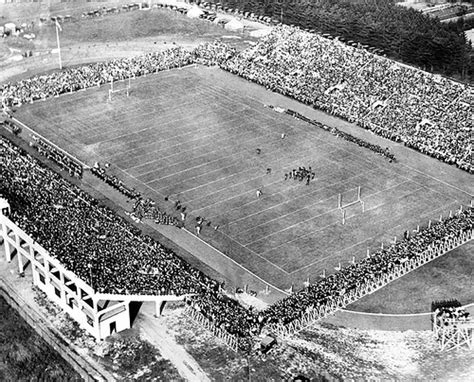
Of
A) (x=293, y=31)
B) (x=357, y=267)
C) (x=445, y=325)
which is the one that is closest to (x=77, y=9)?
(x=293, y=31)

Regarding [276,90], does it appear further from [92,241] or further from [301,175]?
[92,241]

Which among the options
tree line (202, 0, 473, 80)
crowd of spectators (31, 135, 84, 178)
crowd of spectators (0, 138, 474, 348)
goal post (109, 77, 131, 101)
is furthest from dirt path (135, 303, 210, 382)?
tree line (202, 0, 473, 80)

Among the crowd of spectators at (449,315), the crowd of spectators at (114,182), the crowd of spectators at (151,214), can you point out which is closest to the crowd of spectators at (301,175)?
the crowd of spectators at (151,214)

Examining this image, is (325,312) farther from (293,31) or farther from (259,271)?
(293,31)

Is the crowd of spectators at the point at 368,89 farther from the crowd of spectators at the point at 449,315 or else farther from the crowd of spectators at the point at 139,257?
the crowd of spectators at the point at 449,315

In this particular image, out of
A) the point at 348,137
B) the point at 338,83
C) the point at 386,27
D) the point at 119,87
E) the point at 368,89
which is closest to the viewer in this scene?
the point at 348,137

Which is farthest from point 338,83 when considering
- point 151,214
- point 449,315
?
point 449,315

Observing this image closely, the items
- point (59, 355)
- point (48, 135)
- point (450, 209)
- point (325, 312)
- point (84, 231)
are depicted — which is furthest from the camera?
point (48, 135)
